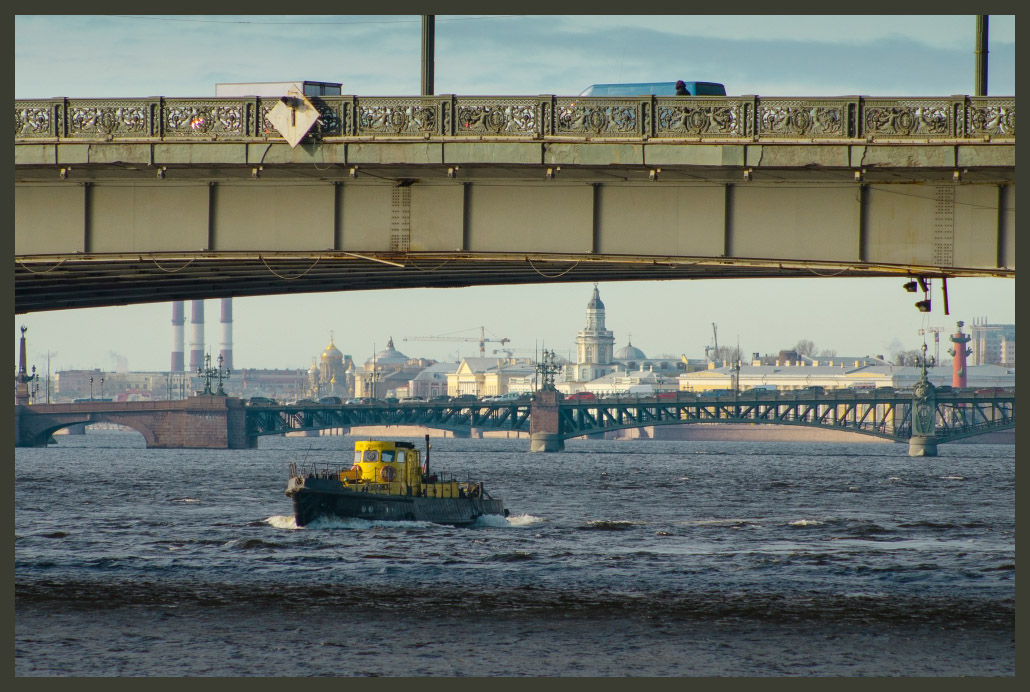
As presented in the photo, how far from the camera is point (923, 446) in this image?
14700 centimetres

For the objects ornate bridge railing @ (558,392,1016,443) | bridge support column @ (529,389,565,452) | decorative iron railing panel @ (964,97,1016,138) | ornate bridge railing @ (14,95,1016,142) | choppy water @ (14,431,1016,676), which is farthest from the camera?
bridge support column @ (529,389,565,452)

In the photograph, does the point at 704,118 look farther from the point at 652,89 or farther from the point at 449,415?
the point at 449,415

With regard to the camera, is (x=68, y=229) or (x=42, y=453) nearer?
(x=68, y=229)

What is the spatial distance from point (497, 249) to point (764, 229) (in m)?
4.66

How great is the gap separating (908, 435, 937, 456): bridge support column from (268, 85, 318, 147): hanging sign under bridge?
131 metres

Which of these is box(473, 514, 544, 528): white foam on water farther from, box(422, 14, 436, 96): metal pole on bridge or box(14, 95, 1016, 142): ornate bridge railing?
box(14, 95, 1016, 142): ornate bridge railing

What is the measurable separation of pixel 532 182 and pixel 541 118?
180 centimetres

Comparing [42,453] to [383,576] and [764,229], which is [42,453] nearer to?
[383,576]

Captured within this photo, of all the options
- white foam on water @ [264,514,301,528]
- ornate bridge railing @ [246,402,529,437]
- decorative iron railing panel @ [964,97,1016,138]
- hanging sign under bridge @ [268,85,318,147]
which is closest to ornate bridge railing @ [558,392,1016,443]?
ornate bridge railing @ [246,402,529,437]

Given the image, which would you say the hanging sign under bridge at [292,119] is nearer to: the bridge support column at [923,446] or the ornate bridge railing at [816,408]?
the ornate bridge railing at [816,408]

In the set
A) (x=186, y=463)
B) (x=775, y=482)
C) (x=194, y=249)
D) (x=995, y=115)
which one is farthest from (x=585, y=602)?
(x=186, y=463)

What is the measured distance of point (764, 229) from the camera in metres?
24.7

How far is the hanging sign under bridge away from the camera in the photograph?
77.8 feet

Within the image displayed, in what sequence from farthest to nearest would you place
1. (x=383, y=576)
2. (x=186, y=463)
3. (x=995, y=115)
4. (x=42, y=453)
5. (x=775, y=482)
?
(x=42, y=453) → (x=186, y=463) → (x=775, y=482) → (x=383, y=576) → (x=995, y=115)
